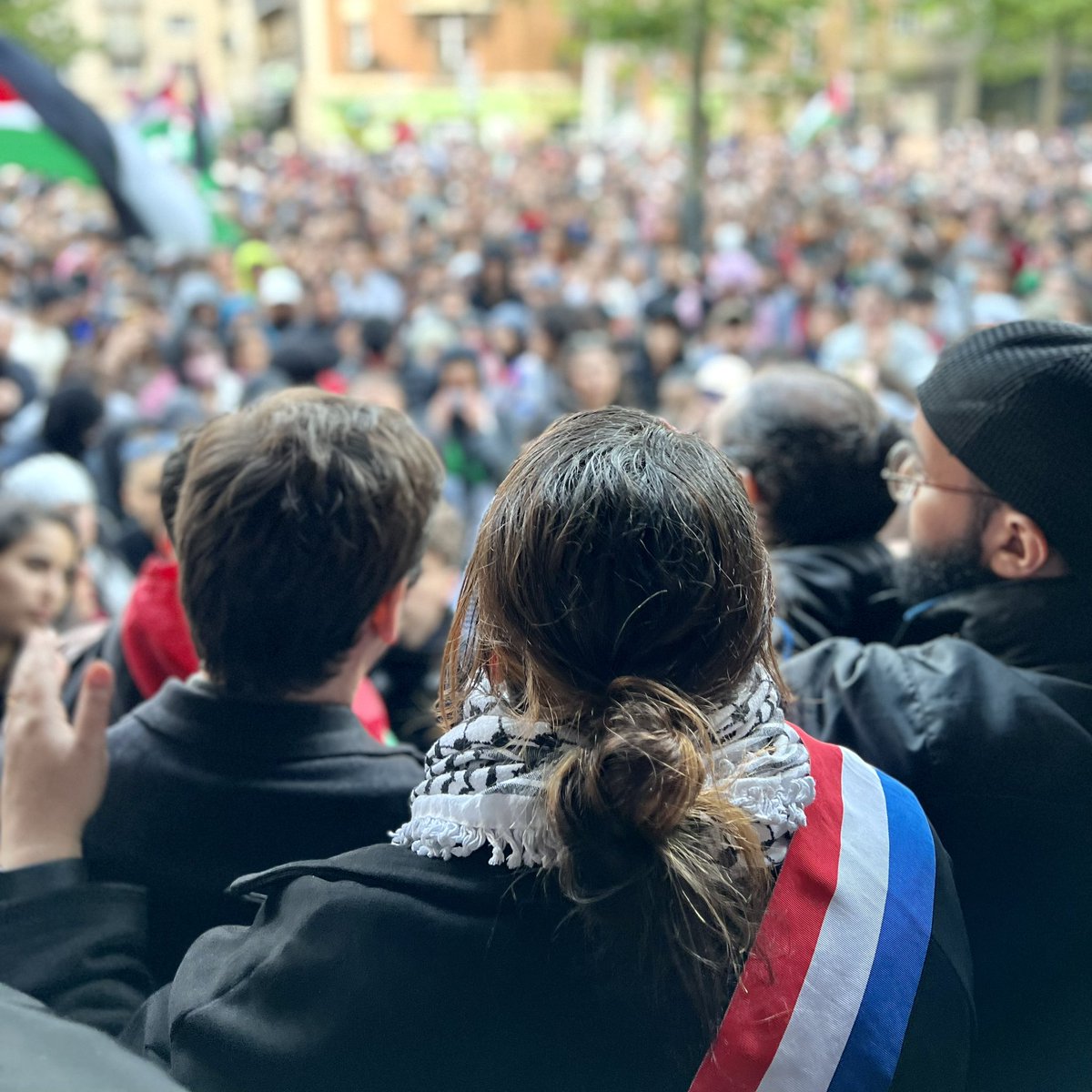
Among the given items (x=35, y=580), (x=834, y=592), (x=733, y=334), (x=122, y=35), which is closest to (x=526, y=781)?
(x=834, y=592)

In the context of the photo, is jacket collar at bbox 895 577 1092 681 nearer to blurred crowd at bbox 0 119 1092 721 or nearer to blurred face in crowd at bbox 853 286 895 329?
blurred crowd at bbox 0 119 1092 721

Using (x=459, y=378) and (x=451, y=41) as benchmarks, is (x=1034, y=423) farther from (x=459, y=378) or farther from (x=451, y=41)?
(x=451, y=41)

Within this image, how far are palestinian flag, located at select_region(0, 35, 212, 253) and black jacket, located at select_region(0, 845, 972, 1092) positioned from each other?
280 inches

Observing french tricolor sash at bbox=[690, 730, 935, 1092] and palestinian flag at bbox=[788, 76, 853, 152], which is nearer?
french tricolor sash at bbox=[690, 730, 935, 1092]

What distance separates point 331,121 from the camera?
122ft

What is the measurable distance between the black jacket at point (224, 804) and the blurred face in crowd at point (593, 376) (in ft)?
14.3

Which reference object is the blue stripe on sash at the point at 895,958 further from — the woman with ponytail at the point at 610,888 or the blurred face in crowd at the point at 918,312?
the blurred face in crowd at the point at 918,312

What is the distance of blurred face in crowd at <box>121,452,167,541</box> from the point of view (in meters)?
3.92

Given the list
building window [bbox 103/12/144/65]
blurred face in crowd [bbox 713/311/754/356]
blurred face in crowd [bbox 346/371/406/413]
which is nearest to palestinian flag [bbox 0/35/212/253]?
blurred face in crowd [bbox 346/371/406/413]

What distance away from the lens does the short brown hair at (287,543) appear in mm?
1535

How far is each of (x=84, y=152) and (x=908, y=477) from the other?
6.86 meters

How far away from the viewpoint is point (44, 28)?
83.1ft

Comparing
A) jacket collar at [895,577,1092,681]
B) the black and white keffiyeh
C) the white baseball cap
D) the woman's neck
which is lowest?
the woman's neck

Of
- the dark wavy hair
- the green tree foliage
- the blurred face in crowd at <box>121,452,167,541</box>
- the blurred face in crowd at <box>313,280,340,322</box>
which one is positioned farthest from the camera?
the green tree foliage
